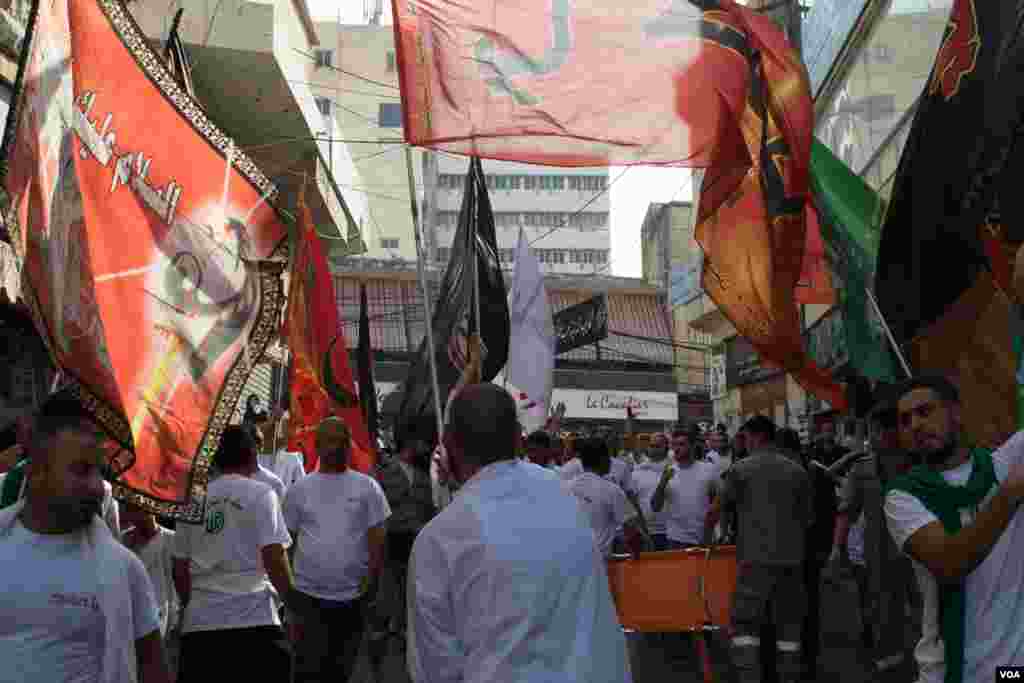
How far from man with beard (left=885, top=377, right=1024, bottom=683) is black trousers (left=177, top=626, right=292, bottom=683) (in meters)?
3.39

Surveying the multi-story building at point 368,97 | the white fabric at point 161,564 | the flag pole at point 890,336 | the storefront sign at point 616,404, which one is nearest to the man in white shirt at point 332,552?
the white fabric at point 161,564

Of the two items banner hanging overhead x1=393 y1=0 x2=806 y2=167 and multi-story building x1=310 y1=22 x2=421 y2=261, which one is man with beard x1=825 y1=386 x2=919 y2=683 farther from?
multi-story building x1=310 y1=22 x2=421 y2=261

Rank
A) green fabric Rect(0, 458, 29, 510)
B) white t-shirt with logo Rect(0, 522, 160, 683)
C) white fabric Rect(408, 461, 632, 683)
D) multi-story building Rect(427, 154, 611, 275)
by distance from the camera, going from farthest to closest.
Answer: multi-story building Rect(427, 154, 611, 275), green fabric Rect(0, 458, 29, 510), white t-shirt with logo Rect(0, 522, 160, 683), white fabric Rect(408, 461, 632, 683)

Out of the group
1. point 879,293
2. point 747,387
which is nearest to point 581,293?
point 747,387

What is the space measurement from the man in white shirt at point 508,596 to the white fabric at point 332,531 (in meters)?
4.18

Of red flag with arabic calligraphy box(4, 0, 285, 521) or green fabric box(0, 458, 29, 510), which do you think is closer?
red flag with arabic calligraphy box(4, 0, 285, 521)

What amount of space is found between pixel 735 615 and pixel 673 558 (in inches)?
26.9

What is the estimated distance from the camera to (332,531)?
7.30 m

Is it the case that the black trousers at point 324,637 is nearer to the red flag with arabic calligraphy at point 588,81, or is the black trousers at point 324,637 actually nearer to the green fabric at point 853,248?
the red flag with arabic calligraphy at point 588,81

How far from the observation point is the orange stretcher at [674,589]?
8.73 metres

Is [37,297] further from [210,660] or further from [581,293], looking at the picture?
[581,293]

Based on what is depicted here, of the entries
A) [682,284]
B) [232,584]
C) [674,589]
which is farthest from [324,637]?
[682,284]

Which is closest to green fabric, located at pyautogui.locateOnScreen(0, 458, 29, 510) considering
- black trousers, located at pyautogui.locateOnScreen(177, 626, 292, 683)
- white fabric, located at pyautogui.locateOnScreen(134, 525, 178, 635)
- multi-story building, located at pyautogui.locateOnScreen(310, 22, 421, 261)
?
white fabric, located at pyautogui.locateOnScreen(134, 525, 178, 635)

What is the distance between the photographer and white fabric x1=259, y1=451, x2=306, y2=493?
35.4 ft
